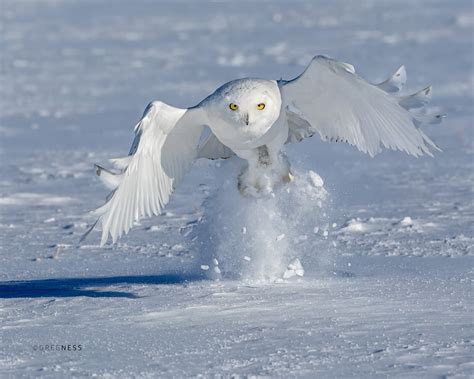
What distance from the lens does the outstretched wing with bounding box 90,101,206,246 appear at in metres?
5.27

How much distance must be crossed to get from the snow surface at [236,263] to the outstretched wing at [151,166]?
363 mm

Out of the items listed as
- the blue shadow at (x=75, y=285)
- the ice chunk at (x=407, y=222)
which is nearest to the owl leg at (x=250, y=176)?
the blue shadow at (x=75, y=285)

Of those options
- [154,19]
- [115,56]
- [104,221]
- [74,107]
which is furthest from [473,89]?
[154,19]

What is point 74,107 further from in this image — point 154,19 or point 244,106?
point 154,19

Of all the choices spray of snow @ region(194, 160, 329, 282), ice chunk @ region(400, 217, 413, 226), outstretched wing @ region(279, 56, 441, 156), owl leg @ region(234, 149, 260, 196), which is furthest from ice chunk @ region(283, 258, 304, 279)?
ice chunk @ region(400, 217, 413, 226)

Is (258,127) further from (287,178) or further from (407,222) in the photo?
(407,222)

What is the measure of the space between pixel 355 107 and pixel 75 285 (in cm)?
172

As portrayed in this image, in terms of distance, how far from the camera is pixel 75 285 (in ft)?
18.6

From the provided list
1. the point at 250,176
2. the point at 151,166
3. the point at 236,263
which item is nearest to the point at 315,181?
the point at 250,176

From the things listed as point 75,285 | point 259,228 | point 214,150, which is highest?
point 214,150

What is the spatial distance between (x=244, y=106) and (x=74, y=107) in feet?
24.5

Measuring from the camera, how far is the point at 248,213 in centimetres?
582

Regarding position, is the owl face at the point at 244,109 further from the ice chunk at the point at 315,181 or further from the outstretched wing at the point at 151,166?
the ice chunk at the point at 315,181

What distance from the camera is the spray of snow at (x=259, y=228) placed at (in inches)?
225
